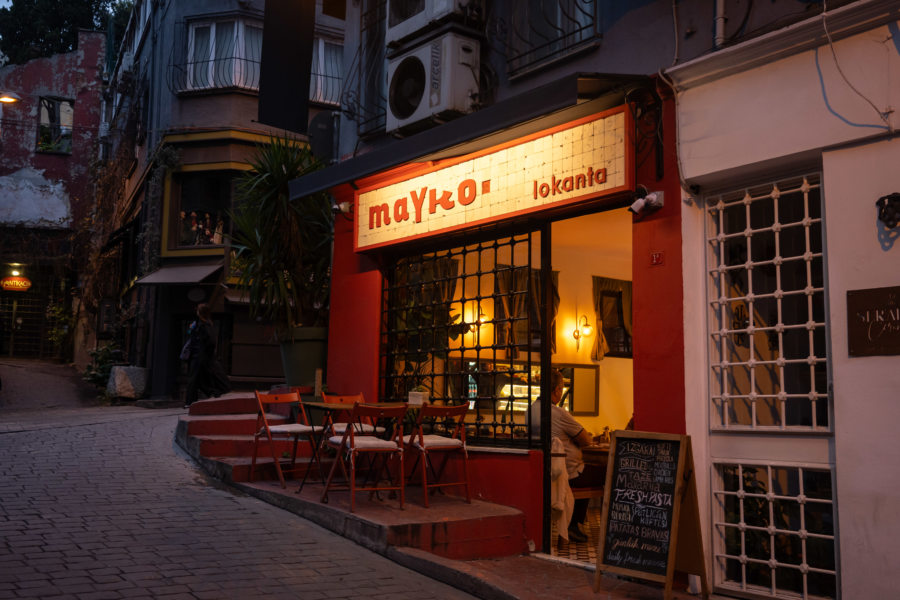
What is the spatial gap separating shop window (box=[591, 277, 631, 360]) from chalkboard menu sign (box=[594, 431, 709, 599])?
5654 mm

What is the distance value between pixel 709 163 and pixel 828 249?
1150 mm

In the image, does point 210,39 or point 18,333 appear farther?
point 18,333

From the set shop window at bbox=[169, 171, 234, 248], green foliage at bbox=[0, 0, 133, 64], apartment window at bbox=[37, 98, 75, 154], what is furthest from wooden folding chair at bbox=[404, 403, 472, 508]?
green foliage at bbox=[0, 0, 133, 64]

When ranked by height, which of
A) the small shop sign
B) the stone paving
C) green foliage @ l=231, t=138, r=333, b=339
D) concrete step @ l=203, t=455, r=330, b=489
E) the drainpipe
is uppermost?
the small shop sign

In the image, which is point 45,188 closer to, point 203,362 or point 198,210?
point 198,210

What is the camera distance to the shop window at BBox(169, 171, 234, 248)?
742 inches

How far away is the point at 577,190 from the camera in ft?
23.2

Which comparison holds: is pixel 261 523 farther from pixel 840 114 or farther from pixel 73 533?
pixel 840 114

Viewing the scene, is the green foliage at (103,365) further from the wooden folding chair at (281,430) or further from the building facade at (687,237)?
the building facade at (687,237)

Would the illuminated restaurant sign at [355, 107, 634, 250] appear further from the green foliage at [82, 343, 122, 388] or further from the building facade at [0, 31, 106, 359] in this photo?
the building facade at [0, 31, 106, 359]

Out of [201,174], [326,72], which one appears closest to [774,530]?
[201,174]

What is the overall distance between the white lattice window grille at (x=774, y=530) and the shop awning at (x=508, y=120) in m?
3.00

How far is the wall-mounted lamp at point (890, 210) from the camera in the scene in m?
5.09

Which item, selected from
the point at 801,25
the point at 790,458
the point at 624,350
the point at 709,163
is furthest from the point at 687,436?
the point at 624,350
